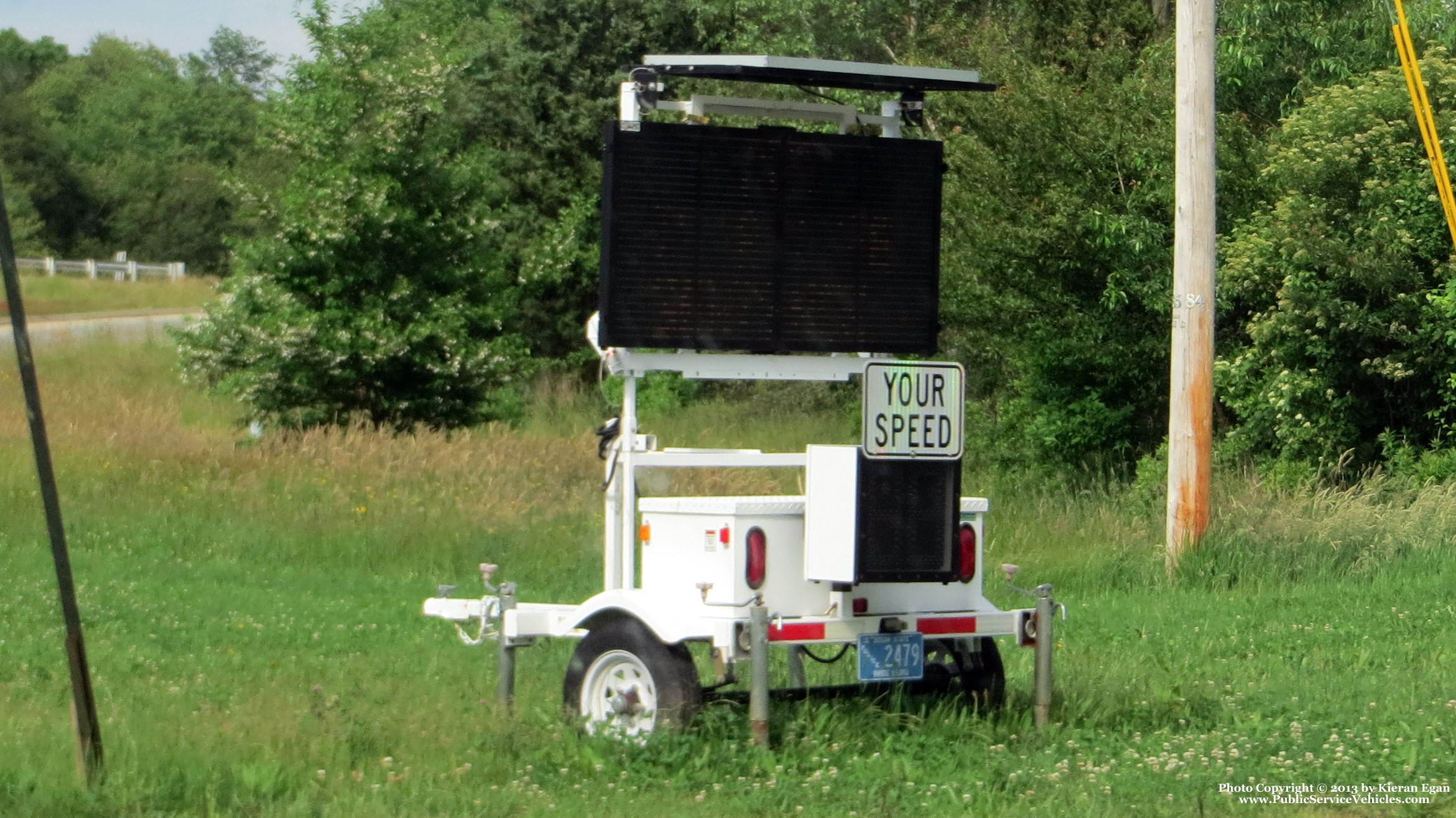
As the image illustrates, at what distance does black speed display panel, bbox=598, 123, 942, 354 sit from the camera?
858 cm

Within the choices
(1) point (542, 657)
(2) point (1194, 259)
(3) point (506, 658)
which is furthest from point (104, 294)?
(3) point (506, 658)

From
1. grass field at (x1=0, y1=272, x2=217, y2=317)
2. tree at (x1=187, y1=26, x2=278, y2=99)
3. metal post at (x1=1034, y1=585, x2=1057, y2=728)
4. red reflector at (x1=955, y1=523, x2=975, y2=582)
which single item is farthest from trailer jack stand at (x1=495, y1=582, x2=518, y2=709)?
tree at (x1=187, y1=26, x2=278, y2=99)

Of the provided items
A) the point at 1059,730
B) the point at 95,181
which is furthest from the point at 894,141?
the point at 95,181

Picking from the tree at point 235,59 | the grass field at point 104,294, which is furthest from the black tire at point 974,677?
the tree at point 235,59

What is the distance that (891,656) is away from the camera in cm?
783

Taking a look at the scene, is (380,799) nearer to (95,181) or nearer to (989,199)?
(989,199)

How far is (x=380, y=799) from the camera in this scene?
674 cm

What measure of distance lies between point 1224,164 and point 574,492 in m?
8.58

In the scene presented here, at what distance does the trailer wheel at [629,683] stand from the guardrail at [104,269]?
46432 millimetres

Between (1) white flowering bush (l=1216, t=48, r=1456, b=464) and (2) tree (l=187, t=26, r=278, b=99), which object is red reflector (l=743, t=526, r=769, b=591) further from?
(2) tree (l=187, t=26, r=278, b=99)

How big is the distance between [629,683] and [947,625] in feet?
4.92

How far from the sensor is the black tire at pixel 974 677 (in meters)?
8.74

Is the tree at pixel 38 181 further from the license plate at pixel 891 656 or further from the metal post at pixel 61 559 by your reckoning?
the license plate at pixel 891 656

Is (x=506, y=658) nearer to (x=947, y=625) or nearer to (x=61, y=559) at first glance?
(x=947, y=625)
